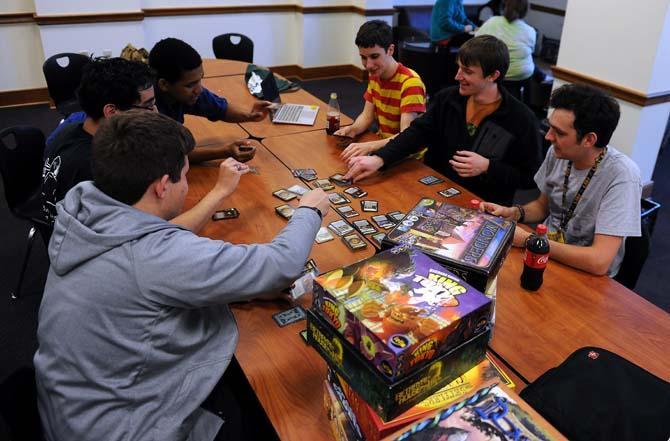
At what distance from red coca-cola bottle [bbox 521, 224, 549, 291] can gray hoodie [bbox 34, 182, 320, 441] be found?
2.79ft

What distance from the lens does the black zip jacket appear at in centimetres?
228

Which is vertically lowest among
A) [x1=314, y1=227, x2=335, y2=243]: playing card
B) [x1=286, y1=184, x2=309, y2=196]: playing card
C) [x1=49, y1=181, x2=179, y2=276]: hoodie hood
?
[x1=314, y1=227, x2=335, y2=243]: playing card

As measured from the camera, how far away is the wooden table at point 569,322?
55.3 inches

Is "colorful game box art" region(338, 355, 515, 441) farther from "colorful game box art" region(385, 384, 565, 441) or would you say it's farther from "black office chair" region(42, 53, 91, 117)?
"black office chair" region(42, 53, 91, 117)

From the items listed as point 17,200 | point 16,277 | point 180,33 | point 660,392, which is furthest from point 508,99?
point 180,33

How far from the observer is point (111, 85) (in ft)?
6.43

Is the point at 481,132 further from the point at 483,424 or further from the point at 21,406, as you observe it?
the point at 21,406

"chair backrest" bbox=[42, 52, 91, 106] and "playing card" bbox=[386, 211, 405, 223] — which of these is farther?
"chair backrest" bbox=[42, 52, 91, 106]

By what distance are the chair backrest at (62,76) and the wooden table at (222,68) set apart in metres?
0.85

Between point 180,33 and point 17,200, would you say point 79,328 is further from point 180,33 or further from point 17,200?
point 180,33

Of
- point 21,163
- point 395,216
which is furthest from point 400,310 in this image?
point 21,163

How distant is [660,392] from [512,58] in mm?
3849

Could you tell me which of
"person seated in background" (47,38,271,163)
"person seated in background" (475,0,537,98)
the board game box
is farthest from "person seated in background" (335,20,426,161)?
"person seated in background" (475,0,537,98)

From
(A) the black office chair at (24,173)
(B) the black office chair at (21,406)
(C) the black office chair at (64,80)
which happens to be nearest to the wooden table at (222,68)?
(C) the black office chair at (64,80)
